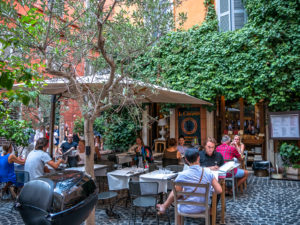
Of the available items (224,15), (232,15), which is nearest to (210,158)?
(232,15)

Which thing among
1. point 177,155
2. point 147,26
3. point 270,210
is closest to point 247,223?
point 270,210

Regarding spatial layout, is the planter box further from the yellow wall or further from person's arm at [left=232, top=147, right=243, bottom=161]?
the yellow wall

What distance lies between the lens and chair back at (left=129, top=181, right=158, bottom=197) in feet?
14.5

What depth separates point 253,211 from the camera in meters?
5.06

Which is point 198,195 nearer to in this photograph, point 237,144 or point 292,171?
point 237,144

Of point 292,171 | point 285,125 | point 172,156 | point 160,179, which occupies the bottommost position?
point 292,171

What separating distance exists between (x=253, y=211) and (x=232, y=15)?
7455mm

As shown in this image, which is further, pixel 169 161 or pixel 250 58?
pixel 250 58

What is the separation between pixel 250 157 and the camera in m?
9.34

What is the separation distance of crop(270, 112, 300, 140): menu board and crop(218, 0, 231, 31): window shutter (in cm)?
390

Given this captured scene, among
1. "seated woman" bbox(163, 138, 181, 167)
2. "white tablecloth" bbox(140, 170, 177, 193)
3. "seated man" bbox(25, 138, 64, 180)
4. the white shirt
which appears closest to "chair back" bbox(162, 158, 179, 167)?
"seated woman" bbox(163, 138, 181, 167)

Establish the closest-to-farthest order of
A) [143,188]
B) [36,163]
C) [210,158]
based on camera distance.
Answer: [143,188] < [36,163] < [210,158]

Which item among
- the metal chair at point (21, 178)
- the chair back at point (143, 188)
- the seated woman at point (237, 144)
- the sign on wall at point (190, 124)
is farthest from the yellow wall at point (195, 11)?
the metal chair at point (21, 178)

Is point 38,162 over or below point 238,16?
below
